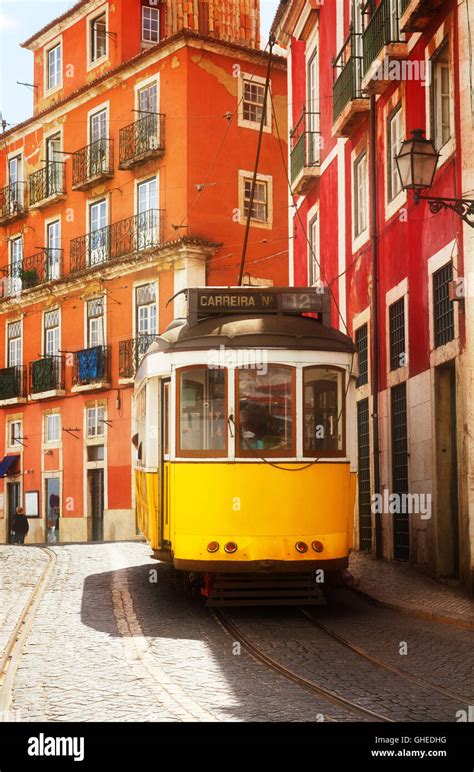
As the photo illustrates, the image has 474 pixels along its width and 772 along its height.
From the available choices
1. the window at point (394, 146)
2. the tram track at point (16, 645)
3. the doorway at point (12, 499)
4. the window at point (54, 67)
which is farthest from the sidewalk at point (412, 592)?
the window at point (54, 67)

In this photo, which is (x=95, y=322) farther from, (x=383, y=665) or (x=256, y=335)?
(x=383, y=665)

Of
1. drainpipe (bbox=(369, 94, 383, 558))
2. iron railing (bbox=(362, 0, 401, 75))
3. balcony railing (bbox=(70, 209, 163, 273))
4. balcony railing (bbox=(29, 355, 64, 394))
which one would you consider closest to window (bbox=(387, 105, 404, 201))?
drainpipe (bbox=(369, 94, 383, 558))

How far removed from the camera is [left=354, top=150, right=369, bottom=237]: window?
66.5ft

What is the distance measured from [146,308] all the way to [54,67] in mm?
9871

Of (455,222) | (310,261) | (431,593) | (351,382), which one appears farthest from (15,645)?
(310,261)

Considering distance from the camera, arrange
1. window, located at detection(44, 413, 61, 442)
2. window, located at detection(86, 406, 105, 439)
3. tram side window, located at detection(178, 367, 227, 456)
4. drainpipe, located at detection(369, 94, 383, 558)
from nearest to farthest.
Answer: tram side window, located at detection(178, 367, 227, 456) → drainpipe, located at detection(369, 94, 383, 558) → window, located at detection(86, 406, 105, 439) → window, located at detection(44, 413, 61, 442)

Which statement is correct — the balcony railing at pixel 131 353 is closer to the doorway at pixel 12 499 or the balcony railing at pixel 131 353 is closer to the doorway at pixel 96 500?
the doorway at pixel 96 500

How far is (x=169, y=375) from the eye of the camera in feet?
41.1

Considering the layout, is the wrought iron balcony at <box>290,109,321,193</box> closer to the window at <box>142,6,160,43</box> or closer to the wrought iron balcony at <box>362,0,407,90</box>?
the wrought iron balcony at <box>362,0,407,90</box>

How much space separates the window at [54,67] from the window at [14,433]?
33.9 feet

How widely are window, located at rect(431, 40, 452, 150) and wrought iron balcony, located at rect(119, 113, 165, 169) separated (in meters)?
16.7
